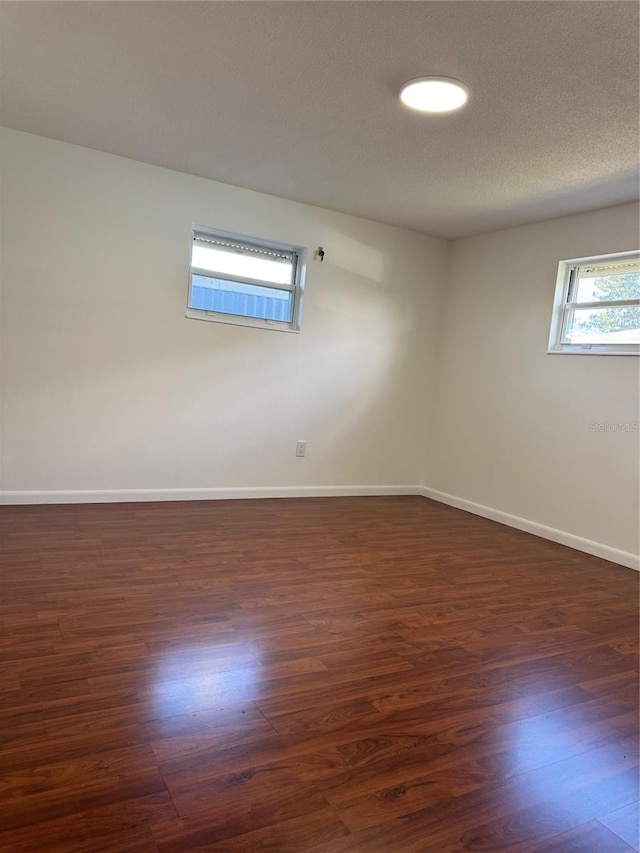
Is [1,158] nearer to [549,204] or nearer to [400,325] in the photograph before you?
[400,325]

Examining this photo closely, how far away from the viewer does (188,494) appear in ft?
14.3

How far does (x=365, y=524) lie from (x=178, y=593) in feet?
6.17

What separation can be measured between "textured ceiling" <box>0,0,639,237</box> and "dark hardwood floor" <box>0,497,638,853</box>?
2456 millimetres

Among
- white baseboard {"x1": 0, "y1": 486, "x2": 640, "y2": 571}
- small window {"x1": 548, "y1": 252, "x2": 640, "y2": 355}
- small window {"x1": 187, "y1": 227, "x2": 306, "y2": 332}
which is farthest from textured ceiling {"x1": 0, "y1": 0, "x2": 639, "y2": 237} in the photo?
white baseboard {"x1": 0, "y1": 486, "x2": 640, "y2": 571}

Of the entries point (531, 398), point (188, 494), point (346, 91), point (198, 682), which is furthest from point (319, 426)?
point (198, 682)

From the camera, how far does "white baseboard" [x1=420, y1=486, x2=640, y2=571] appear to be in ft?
12.2

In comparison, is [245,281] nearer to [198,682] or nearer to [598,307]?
[598,307]

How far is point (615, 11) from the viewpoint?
190 cm

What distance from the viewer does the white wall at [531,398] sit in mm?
3813

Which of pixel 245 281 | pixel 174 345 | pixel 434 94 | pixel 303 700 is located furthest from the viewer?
pixel 245 281

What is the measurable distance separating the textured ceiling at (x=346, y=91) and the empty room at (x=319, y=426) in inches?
0.8

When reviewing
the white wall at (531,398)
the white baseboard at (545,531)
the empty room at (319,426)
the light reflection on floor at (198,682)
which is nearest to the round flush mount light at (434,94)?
the empty room at (319,426)

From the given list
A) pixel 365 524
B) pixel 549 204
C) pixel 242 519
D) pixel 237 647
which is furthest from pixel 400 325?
pixel 237 647

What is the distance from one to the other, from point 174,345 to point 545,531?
323 cm
